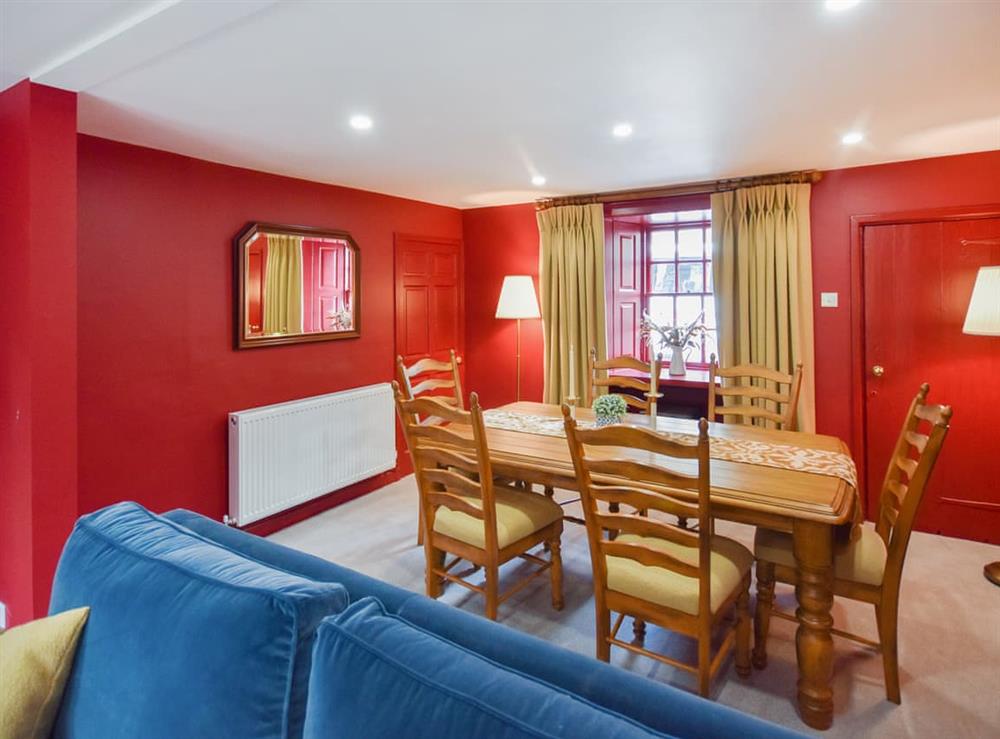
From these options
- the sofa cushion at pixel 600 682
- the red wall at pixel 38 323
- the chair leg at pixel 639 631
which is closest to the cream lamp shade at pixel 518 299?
the chair leg at pixel 639 631

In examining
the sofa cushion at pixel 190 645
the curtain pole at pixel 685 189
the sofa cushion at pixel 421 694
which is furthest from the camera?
the curtain pole at pixel 685 189

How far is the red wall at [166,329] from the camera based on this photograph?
111 inches

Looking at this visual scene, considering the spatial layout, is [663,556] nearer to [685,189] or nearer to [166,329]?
[166,329]

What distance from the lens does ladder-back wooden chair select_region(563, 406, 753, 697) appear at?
179 centimetres

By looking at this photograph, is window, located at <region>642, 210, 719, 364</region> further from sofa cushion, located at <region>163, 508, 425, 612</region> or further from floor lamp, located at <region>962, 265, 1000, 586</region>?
sofa cushion, located at <region>163, 508, 425, 612</region>

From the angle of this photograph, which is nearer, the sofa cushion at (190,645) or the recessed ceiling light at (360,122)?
the sofa cushion at (190,645)

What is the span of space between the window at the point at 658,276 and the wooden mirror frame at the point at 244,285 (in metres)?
2.00

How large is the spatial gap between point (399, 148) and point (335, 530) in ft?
7.70

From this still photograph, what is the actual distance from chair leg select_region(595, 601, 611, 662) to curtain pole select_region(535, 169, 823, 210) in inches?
123

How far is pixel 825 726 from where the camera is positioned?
75.3 inches

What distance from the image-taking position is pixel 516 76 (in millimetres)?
2158

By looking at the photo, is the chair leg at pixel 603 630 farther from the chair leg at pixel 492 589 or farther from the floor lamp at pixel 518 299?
the floor lamp at pixel 518 299

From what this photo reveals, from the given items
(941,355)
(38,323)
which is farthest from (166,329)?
(941,355)

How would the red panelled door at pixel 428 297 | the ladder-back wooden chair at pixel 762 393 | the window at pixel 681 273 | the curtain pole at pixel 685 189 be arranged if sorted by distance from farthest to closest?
the window at pixel 681 273
the red panelled door at pixel 428 297
the curtain pole at pixel 685 189
the ladder-back wooden chair at pixel 762 393
